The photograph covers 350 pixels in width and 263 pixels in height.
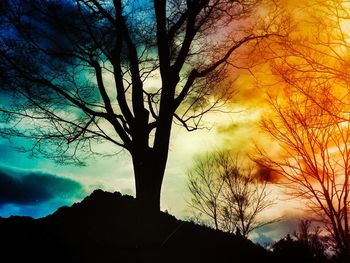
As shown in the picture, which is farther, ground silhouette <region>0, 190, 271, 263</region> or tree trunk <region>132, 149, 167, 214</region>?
tree trunk <region>132, 149, 167, 214</region>

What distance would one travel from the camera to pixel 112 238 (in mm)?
7137

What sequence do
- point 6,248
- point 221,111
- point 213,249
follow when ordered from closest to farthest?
1. point 6,248
2. point 213,249
3. point 221,111

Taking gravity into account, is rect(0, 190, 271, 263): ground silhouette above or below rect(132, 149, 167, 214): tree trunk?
below

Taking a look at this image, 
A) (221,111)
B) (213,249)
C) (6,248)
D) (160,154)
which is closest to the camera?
(6,248)

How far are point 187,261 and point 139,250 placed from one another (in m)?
0.98

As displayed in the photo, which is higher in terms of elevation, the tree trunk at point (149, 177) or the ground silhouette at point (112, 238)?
the tree trunk at point (149, 177)

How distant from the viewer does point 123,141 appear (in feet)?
32.3

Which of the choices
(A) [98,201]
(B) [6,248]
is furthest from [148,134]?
(B) [6,248]

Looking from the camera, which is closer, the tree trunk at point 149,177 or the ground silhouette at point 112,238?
the ground silhouette at point 112,238

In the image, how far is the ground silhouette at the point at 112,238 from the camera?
6.08m

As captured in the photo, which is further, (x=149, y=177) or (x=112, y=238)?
(x=149, y=177)

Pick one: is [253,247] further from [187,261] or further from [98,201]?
[98,201]

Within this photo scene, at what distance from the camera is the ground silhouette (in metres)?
6.08

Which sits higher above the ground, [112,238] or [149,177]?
[149,177]
